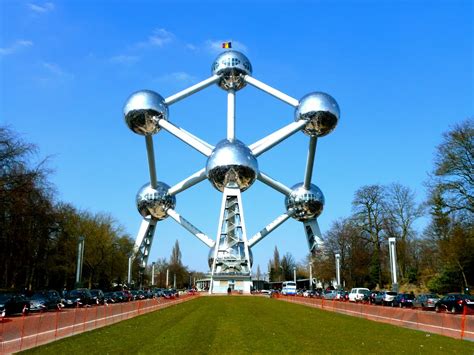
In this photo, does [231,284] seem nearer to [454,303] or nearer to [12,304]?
[454,303]

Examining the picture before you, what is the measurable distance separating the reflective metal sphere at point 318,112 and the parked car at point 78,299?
2823 centimetres

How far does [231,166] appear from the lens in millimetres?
47469

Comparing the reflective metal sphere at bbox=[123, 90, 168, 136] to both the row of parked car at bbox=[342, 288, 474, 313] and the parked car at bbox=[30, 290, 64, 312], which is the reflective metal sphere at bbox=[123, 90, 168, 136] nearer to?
the parked car at bbox=[30, 290, 64, 312]

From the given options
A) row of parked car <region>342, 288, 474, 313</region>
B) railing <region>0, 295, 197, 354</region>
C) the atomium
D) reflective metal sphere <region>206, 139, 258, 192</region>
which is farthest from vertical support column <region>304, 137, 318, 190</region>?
railing <region>0, 295, 197, 354</region>

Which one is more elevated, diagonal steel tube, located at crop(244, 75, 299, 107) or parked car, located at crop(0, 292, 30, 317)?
diagonal steel tube, located at crop(244, 75, 299, 107)

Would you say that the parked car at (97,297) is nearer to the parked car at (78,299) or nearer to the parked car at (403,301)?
the parked car at (78,299)

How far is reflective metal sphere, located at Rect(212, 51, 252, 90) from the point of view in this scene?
54.8 metres

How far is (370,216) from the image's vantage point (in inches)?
1982

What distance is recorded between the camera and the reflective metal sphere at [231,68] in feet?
180

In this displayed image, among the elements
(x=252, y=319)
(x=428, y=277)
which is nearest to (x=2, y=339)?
(x=252, y=319)

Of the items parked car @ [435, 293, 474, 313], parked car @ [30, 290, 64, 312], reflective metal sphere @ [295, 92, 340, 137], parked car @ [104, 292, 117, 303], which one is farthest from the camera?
reflective metal sphere @ [295, 92, 340, 137]

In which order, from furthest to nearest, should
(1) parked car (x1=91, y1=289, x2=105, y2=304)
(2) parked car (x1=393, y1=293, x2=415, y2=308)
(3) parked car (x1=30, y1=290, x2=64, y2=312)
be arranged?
(1) parked car (x1=91, y1=289, x2=105, y2=304), (2) parked car (x1=393, y1=293, x2=415, y2=308), (3) parked car (x1=30, y1=290, x2=64, y2=312)

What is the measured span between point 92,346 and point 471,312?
1816 cm

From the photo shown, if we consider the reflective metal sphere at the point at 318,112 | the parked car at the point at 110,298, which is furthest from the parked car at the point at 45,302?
the reflective metal sphere at the point at 318,112
